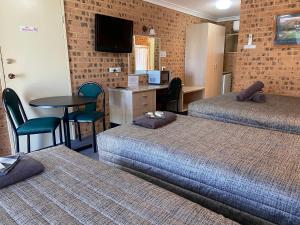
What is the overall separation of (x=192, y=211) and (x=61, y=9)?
3.11 meters

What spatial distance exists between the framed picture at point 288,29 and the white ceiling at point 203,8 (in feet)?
4.80

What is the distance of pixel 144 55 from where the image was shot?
4484 millimetres

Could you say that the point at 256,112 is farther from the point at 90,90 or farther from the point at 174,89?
the point at 90,90

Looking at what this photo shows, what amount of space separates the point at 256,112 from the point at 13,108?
8.74ft

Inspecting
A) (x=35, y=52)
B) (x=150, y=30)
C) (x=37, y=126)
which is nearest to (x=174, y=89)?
(x=150, y=30)

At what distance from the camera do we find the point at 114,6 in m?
3.72

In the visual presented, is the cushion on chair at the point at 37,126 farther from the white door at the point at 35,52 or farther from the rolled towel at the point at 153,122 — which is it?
the rolled towel at the point at 153,122

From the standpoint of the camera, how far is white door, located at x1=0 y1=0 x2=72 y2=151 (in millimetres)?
2658

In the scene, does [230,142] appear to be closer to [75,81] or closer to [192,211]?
[192,211]

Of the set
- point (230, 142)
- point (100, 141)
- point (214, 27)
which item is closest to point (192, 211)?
point (230, 142)

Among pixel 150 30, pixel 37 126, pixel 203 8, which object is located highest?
pixel 203 8

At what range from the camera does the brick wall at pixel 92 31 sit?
3.26 metres

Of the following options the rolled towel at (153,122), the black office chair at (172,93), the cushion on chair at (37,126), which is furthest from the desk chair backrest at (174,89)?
the cushion on chair at (37,126)

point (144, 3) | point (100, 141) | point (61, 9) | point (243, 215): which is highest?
point (144, 3)
